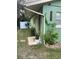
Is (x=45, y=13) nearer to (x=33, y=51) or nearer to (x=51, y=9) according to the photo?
(x=51, y=9)

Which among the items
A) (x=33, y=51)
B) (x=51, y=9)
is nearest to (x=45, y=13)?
(x=51, y=9)

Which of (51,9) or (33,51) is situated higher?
(51,9)

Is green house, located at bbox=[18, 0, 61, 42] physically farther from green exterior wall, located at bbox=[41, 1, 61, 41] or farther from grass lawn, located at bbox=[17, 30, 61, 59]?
grass lawn, located at bbox=[17, 30, 61, 59]

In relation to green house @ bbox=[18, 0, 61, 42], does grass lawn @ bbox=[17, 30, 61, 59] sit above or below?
below

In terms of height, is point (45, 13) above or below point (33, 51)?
above

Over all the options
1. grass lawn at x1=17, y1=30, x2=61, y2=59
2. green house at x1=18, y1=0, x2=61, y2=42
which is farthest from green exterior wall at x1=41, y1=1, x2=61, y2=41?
grass lawn at x1=17, y1=30, x2=61, y2=59

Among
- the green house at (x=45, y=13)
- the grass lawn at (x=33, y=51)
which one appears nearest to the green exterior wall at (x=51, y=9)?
the green house at (x=45, y=13)

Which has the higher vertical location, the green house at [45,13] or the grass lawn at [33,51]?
the green house at [45,13]

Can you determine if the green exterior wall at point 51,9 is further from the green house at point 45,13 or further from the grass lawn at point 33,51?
the grass lawn at point 33,51

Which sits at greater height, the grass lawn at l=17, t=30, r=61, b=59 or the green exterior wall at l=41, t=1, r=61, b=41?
the green exterior wall at l=41, t=1, r=61, b=41
